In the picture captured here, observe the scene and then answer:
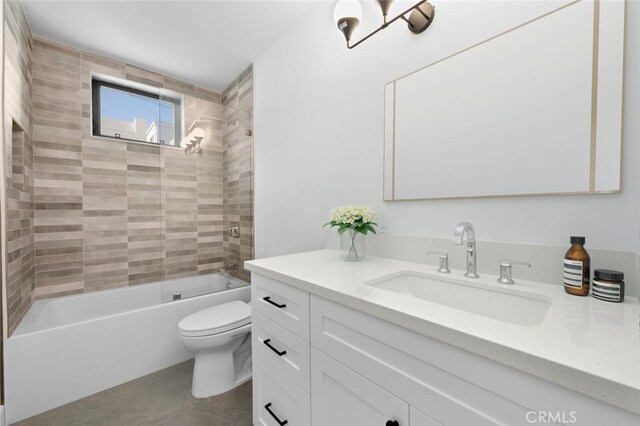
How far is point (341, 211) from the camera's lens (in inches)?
51.9

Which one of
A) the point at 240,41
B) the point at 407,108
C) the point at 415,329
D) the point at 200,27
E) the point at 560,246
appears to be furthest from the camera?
the point at 240,41

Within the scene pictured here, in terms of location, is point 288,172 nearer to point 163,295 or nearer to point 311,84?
point 311,84

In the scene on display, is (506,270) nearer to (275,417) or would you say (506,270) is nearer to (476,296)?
(476,296)

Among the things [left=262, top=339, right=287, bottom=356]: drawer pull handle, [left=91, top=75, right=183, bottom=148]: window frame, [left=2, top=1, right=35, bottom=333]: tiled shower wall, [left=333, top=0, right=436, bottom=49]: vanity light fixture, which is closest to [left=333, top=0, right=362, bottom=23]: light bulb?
[left=333, top=0, right=436, bottom=49]: vanity light fixture

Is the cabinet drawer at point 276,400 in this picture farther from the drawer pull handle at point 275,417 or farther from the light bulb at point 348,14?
the light bulb at point 348,14

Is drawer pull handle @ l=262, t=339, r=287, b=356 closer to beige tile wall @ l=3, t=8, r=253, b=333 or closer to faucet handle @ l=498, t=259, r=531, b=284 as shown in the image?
faucet handle @ l=498, t=259, r=531, b=284

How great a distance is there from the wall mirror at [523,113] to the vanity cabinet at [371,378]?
708 millimetres

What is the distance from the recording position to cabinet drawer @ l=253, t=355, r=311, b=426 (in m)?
0.99

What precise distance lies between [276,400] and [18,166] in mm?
2274

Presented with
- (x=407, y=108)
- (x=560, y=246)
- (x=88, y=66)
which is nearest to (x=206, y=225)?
(x=88, y=66)

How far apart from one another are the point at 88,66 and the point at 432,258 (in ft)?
10.4

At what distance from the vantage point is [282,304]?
42.5 inches

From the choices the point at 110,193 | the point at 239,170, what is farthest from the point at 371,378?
the point at 110,193

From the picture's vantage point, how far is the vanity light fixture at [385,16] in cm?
117
